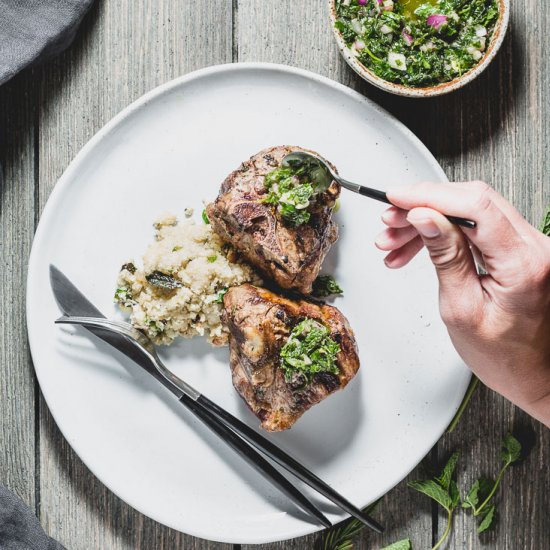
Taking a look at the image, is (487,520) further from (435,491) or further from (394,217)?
(394,217)

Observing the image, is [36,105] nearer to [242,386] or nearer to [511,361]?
[242,386]

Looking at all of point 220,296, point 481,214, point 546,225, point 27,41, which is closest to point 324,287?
point 220,296

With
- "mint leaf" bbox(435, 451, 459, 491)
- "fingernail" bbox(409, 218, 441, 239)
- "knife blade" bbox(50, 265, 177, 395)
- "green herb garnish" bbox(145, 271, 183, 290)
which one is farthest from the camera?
"mint leaf" bbox(435, 451, 459, 491)

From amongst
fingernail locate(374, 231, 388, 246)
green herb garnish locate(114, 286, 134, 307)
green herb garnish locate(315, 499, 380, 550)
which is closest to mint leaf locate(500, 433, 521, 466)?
green herb garnish locate(315, 499, 380, 550)

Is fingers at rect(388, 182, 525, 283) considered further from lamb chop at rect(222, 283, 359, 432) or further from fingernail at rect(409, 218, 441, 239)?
lamb chop at rect(222, 283, 359, 432)

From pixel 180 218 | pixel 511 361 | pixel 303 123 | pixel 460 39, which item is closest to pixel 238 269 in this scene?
pixel 180 218

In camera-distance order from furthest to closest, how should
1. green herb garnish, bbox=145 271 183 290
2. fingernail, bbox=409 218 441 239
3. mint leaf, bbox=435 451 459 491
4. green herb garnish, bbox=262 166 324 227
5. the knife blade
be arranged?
mint leaf, bbox=435 451 459 491 < the knife blade < green herb garnish, bbox=145 271 183 290 < green herb garnish, bbox=262 166 324 227 < fingernail, bbox=409 218 441 239

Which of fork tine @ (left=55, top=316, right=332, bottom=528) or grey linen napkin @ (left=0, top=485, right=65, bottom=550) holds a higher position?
fork tine @ (left=55, top=316, right=332, bottom=528)
